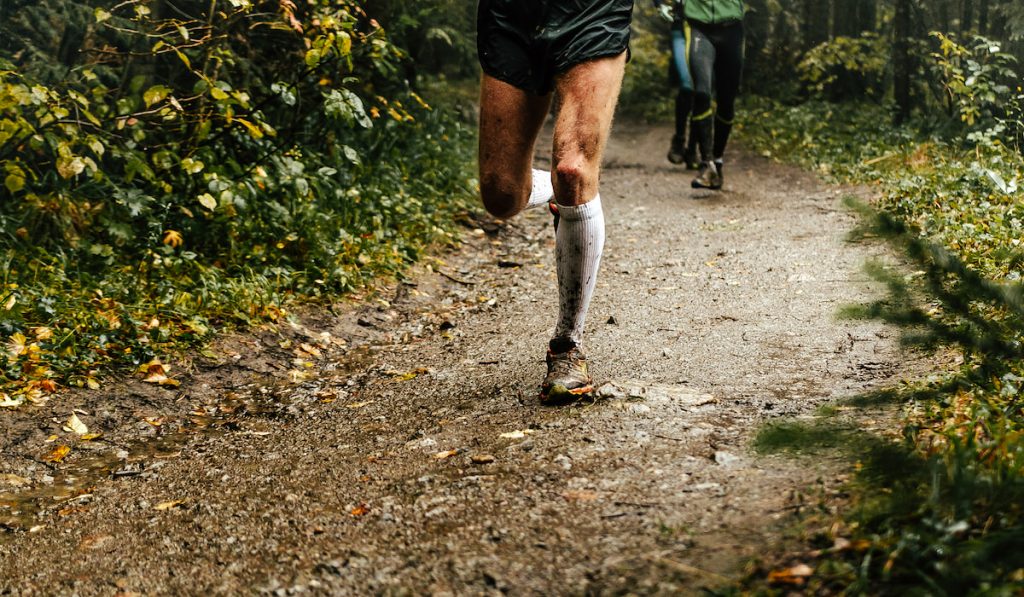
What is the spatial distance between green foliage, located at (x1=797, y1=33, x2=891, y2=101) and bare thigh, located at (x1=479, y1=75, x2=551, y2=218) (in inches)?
381

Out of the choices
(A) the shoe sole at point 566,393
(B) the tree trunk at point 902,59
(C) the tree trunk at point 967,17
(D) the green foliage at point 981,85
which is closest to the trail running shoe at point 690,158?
(D) the green foliage at point 981,85

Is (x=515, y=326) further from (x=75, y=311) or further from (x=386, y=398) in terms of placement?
(x=75, y=311)

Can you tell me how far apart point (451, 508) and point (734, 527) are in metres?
0.76

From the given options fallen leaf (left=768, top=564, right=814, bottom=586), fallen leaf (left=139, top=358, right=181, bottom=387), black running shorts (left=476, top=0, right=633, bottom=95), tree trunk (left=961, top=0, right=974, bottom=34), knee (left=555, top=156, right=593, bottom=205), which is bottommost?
fallen leaf (left=139, top=358, right=181, bottom=387)

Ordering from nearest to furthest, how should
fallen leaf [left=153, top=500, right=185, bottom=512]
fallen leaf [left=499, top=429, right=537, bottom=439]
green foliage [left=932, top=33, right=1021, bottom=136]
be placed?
1. fallen leaf [left=153, top=500, right=185, bottom=512]
2. fallen leaf [left=499, top=429, right=537, bottom=439]
3. green foliage [left=932, top=33, right=1021, bottom=136]

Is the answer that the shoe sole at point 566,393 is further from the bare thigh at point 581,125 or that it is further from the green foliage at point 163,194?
the green foliage at point 163,194

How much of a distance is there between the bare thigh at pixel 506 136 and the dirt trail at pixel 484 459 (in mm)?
800

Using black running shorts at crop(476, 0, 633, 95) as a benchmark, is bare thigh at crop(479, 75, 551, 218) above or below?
below

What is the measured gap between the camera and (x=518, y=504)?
2.18 meters

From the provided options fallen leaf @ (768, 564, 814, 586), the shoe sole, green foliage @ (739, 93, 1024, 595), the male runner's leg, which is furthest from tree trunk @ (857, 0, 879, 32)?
fallen leaf @ (768, 564, 814, 586)

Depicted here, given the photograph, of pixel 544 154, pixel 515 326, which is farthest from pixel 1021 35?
pixel 515 326

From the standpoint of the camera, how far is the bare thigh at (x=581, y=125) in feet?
9.50

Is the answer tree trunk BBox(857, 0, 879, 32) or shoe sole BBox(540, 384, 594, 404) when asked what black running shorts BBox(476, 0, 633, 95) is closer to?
shoe sole BBox(540, 384, 594, 404)

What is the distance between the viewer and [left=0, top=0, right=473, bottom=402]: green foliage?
13.0 ft
